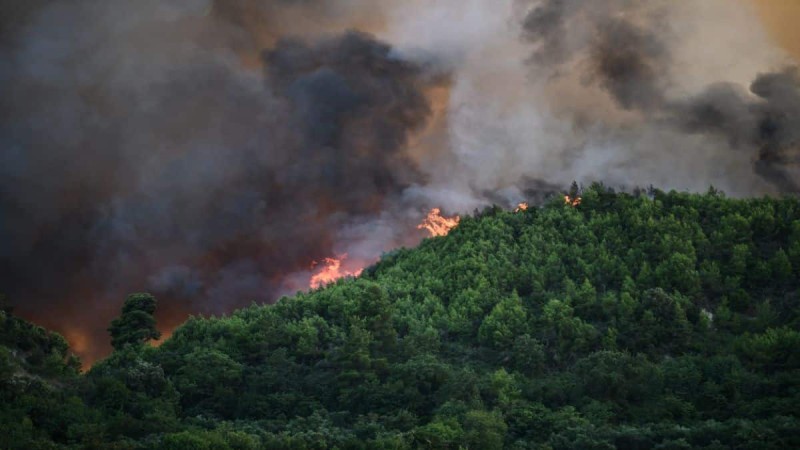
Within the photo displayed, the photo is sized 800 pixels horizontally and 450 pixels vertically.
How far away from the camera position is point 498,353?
277 feet

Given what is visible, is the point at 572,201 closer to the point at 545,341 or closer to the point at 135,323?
the point at 545,341

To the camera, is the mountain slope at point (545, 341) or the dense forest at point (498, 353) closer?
the dense forest at point (498, 353)

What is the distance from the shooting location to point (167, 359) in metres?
79.4

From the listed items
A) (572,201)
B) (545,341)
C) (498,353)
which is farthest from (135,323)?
(572,201)

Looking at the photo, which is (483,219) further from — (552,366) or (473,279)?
(552,366)

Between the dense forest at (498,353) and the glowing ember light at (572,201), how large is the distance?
136cm

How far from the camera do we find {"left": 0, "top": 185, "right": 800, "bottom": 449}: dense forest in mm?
64125

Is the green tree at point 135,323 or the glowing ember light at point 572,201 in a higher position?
the glowing ember light at point 572,201

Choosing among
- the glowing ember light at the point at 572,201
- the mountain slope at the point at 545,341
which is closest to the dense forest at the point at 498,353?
the mountain slope at the point at 545,341

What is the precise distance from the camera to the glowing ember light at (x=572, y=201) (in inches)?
4306

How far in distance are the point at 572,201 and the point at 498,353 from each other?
31646 millimetres

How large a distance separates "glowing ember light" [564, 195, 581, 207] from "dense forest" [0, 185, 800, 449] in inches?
53.5

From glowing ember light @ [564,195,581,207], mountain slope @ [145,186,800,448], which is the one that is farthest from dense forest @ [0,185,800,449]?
glowing ember light @ [564,195,581,207]

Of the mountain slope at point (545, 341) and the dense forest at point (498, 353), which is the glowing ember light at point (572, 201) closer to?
the dense forest at point (498, 353)
